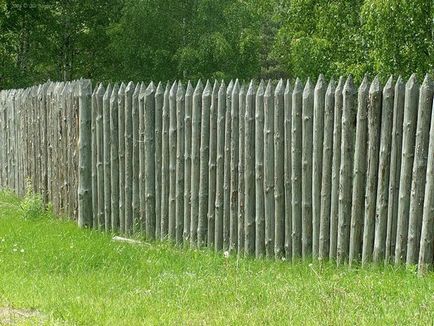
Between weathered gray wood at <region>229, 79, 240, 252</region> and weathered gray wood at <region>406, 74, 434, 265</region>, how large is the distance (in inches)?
79.8

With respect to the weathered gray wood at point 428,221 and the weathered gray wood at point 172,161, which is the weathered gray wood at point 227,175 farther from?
the weathered gray wood at point 428,221

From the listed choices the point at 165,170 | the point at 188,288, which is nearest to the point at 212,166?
the point at 165,170

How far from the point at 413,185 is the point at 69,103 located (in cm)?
507

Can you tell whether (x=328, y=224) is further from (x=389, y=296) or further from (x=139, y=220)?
(x=139, y=220)

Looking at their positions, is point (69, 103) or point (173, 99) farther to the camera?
point (69, 103)

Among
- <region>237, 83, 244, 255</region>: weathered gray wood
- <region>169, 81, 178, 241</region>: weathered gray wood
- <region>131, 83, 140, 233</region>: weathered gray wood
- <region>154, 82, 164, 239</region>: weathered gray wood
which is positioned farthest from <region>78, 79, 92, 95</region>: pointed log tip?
<region>237, 83, 244, 255</region>: weathered gray wood

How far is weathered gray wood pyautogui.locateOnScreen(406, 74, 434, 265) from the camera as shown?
5.93 m

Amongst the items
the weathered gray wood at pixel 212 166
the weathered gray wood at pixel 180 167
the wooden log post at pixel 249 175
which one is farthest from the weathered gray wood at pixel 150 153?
the wooden log post at pixel 249 175

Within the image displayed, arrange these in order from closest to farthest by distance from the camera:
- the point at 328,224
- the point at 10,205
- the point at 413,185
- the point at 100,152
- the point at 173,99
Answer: the point at 413,185
the point at 328,224
the point at 173,99
the point at 100,152
the point at 10,205

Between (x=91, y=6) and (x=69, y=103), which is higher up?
(x=91, y=6)

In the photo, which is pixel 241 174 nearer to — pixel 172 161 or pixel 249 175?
pixel 249 175

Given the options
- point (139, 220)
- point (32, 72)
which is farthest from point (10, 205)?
point (32, 72)

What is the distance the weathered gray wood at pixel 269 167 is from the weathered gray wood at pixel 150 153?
171 cm

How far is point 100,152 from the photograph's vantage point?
→ 8.89 m
